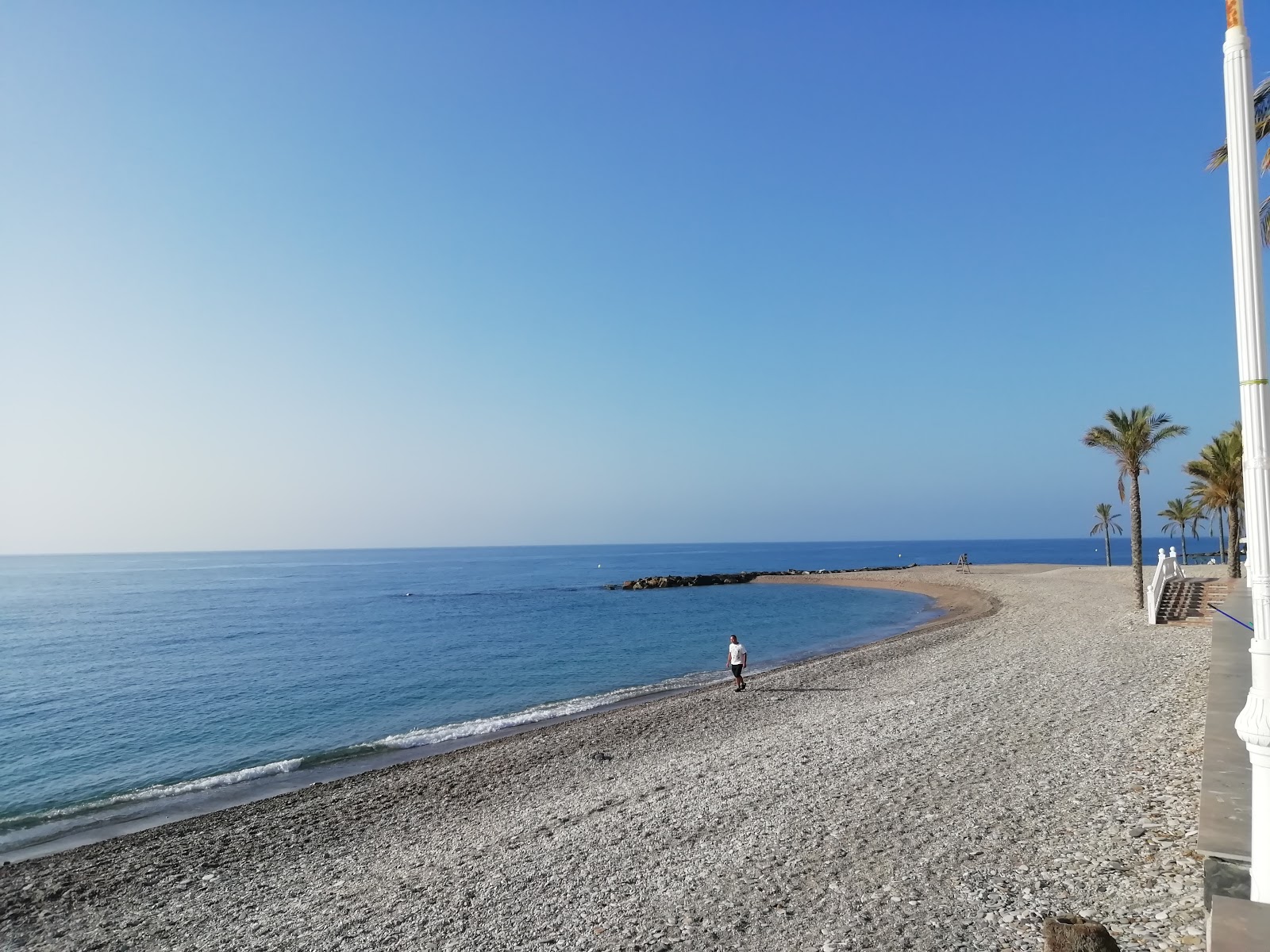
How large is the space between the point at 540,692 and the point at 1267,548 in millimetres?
25854

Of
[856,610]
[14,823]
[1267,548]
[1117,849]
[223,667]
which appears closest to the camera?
[1267,548]

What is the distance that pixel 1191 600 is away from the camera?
2811 cm

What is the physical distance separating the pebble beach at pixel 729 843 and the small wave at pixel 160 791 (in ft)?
12.0

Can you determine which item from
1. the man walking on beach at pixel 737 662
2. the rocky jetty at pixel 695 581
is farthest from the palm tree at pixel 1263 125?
the rocky jetty at pixel 695 581

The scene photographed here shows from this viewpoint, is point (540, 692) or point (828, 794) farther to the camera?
point (540, 692)

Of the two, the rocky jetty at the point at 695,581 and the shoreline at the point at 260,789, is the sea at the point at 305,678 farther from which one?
the rocky jetty at the point at 695,581

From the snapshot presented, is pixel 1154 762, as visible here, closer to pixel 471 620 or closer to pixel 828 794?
pixel 828 794

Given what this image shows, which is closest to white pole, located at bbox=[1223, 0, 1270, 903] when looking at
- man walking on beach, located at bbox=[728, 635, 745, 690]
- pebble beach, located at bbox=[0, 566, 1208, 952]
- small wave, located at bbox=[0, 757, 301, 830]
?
pebble beach, located at bbox=[0, 566, 1208, 952]

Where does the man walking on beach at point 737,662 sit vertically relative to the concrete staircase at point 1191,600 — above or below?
below

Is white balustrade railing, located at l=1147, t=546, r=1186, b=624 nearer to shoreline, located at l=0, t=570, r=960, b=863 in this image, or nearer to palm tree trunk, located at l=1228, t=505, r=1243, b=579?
palm tree trunk, located at l=1228, t=505, r=1243, b=579

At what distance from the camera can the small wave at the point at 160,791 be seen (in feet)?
53.7

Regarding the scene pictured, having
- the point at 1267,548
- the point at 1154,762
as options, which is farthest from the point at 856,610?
the point at 1267,548

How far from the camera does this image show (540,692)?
1099 inches

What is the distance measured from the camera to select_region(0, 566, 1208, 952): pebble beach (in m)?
7.49
